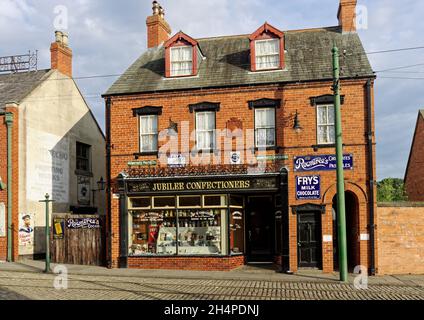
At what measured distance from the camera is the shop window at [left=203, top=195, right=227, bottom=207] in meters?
18.5

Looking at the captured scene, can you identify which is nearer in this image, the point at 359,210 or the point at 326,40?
the point at 359,210

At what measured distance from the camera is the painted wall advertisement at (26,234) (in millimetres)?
21016

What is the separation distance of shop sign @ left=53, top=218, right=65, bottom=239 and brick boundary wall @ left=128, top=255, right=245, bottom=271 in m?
3.38

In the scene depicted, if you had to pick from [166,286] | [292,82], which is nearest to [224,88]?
[292,82]

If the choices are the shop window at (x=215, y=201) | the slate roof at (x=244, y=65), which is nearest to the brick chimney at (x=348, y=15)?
the slate roof at (x=244, y=65)

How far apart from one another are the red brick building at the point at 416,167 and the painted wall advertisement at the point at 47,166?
61.4 ft

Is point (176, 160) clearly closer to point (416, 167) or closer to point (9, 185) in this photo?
point (9, 185)

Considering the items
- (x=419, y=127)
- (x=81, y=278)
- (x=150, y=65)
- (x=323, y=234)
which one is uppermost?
(x=150, y=65)

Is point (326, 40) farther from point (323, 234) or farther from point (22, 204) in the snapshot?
point (22, 204)

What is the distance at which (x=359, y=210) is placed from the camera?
17.4 meters

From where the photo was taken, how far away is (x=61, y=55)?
2581cm

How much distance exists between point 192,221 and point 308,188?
4.76 metres

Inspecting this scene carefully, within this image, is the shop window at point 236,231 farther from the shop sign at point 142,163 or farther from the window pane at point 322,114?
the window pane at point 322,114

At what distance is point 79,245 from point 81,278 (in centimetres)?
415
